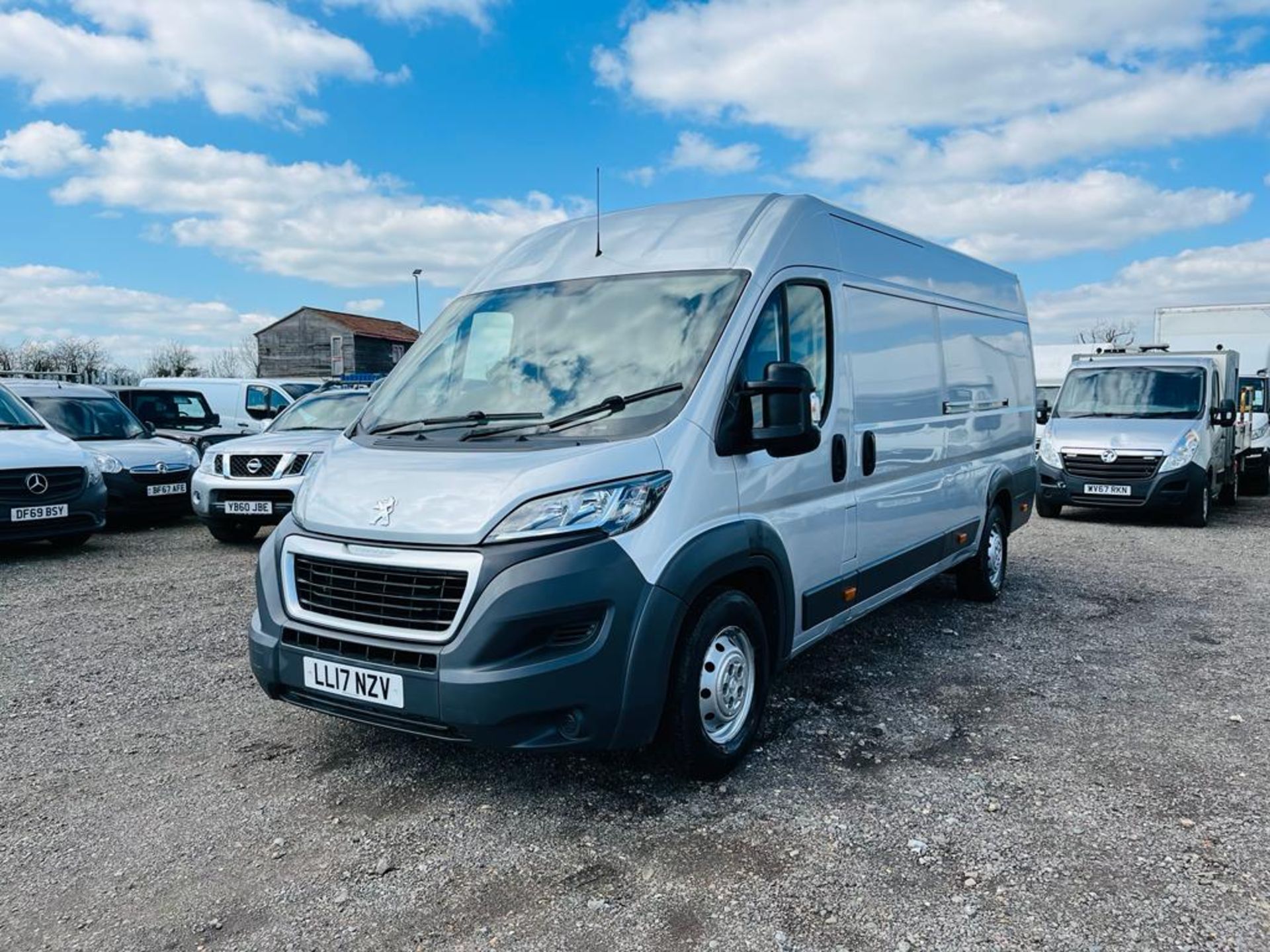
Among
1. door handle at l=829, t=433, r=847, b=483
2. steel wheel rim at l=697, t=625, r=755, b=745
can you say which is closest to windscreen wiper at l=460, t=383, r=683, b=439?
steel wheel rim at l=697, t=625, r=755, b=745

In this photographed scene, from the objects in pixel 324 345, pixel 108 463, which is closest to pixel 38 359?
pixel 324 345

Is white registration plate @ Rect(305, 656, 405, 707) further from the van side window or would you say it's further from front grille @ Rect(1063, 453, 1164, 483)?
front grille @ Rect(1063, 453, 1164, 483)

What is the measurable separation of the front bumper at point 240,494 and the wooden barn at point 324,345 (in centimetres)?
4203

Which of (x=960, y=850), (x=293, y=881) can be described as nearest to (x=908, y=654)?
(x=960, y=850)

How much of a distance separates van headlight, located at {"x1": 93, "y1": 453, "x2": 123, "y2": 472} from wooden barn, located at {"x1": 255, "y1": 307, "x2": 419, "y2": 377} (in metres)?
40.6

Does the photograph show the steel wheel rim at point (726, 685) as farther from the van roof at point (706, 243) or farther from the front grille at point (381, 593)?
the van roof at point (706, 243)

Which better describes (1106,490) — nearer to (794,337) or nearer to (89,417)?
(794,337)

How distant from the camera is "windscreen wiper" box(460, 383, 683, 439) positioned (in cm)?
348

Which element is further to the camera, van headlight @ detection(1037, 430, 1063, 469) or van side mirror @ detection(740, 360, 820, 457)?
van headlight @ detection(1037, 430, 1063, 469)

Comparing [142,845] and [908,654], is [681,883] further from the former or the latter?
[908,654]

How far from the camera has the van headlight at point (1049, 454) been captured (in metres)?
11.5

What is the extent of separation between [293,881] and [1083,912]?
2550mm

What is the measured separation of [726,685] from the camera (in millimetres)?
3666

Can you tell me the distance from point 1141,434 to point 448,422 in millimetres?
10116
